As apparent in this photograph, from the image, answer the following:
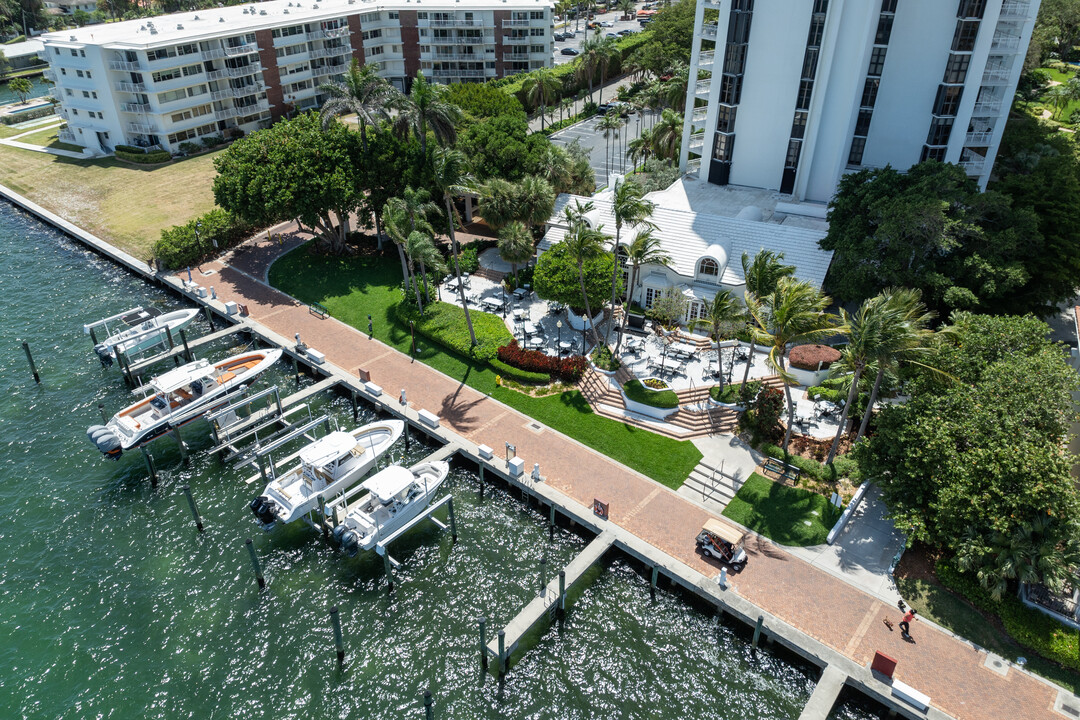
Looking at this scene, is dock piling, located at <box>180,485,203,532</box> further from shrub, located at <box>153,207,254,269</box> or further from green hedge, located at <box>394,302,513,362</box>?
shrub, located at <box>153,207,254,269</box>

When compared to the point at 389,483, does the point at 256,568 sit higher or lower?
lower

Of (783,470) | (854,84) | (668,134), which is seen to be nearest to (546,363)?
(783,470)

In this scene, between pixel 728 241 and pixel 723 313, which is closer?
pixel 723 313

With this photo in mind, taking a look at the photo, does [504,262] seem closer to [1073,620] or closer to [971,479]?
[971,479]

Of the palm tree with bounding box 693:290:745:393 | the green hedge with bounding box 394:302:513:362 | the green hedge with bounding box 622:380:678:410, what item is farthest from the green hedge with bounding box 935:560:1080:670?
the green hedge with bounding box 394:302:513:362

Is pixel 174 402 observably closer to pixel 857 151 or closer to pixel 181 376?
pixel 181 376

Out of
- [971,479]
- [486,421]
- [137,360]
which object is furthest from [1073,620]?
[137,360]
